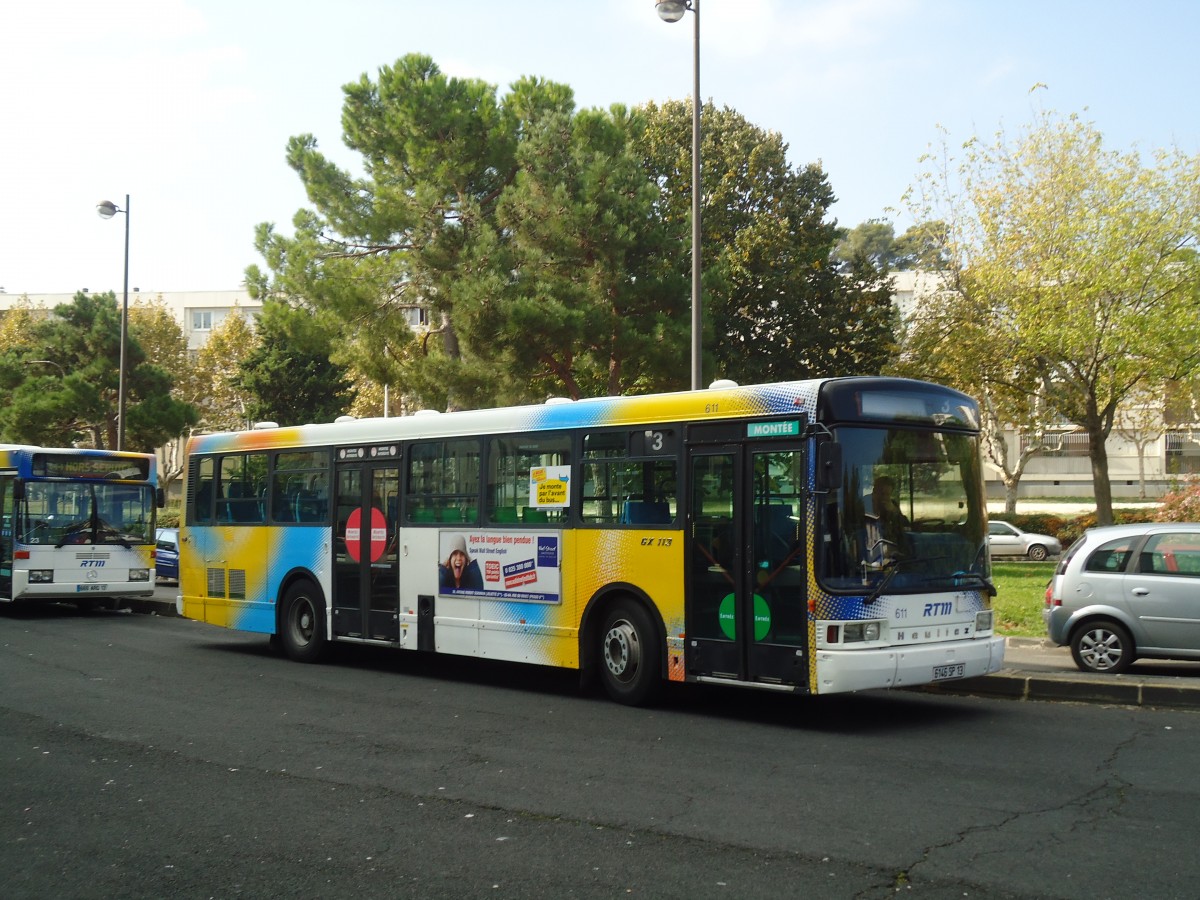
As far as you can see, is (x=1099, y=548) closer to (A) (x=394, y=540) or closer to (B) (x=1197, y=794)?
(B) (x=1197, y=794)

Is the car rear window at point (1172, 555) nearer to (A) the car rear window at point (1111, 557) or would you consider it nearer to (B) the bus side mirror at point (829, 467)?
(A) the car rear window at point (1111, 557)

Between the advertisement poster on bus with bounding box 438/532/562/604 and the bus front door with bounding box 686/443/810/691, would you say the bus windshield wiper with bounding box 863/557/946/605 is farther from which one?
the advertisement poster on bus with bounding box 438/532/562/604

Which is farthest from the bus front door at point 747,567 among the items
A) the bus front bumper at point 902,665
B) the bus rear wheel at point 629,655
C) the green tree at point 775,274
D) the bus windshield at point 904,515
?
the green tree at point 775,274

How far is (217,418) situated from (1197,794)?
60617 mm

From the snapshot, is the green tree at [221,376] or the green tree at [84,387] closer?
the green tree at [84,387]

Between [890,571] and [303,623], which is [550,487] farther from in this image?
[303,623]

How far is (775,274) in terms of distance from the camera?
1458 inches

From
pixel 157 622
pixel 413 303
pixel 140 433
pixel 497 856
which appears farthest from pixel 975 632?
pixel 140 433

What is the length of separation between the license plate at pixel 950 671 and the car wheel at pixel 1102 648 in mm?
3120

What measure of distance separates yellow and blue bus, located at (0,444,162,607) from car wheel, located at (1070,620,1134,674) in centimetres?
1539

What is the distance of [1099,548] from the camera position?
12.9m

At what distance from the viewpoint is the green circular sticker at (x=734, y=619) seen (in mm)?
10141

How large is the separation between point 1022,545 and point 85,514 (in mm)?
28947

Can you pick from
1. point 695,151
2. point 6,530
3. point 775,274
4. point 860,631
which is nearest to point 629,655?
point 860,631
